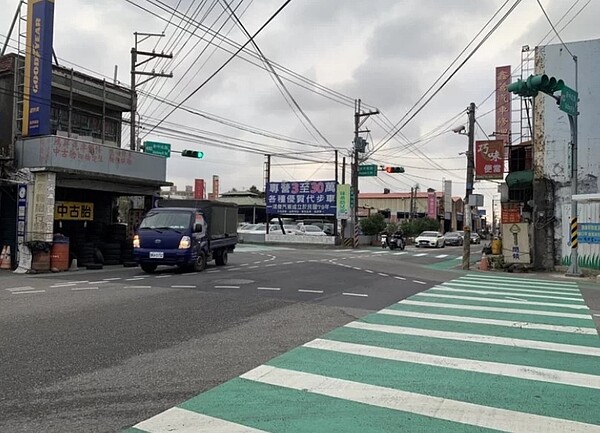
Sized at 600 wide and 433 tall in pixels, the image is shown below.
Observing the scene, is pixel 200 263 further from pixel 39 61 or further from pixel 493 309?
pixel 493 309

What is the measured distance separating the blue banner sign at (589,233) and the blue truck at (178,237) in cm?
1413

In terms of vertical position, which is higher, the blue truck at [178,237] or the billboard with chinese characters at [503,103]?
the billboard with chinese characters at [503,103]

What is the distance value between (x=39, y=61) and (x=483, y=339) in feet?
53.0

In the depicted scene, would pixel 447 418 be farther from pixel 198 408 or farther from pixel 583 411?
pixel 198 408

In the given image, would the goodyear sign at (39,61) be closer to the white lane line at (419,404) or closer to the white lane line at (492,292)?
the white lane line at (492,292)

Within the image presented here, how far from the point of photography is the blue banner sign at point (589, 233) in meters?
19.8

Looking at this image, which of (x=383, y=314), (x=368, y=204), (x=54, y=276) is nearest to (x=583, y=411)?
(x=383, y=314)

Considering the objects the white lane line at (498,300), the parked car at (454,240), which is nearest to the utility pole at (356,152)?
A: the parked car at (454,240)

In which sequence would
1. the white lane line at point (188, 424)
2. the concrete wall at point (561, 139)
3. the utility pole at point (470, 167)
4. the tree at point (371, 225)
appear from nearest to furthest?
the white lane line at point (188, 424) → the concrete wall at point (561, 139) → the utility pole at point (470, 167) → the tree at point (371, 225)

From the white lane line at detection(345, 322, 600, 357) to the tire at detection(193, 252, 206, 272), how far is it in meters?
9.38

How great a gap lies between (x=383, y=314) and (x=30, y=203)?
12899 mm

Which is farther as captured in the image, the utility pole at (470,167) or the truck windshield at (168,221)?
the utility pole at (470,167)

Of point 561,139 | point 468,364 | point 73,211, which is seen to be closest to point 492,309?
point 468,364

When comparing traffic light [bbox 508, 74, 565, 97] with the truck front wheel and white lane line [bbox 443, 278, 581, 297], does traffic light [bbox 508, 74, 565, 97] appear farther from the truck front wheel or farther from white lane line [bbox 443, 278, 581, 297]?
Answer: the truck front wheel
